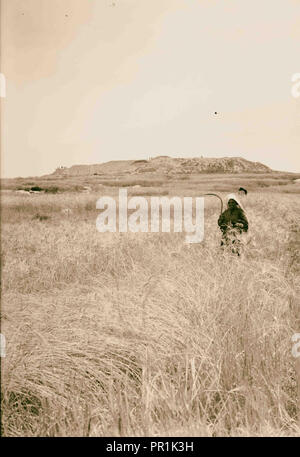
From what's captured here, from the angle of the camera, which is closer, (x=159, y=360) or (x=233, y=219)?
(x=159, y=360)

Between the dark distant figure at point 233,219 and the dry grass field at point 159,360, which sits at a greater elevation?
the dark distant figure at point 233,219

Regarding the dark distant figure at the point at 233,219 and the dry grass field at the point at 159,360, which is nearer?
the dry grass field at the point at 159,360

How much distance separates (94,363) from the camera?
9.84ft

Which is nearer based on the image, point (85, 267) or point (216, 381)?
point (216, 381)

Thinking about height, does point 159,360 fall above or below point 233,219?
below

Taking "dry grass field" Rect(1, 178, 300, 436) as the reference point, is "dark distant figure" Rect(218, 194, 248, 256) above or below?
above

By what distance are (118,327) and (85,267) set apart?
3.03 meters

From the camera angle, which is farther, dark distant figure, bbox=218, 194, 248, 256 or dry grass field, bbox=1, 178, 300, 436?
dark distant figure, bbox=218, 194, 248, 256

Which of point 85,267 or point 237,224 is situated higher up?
point 237,224
